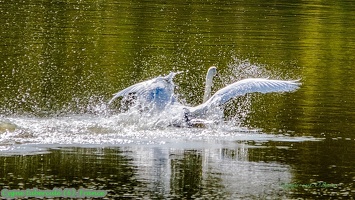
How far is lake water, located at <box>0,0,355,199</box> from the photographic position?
14.6 meters

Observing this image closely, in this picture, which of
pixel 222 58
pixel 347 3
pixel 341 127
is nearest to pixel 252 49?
pixel 222 58

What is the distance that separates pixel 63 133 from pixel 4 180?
366 cm

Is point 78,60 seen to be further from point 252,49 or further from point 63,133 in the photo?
point 63,133

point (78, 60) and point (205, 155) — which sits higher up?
point (78, 60)

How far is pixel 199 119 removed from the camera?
19250mm

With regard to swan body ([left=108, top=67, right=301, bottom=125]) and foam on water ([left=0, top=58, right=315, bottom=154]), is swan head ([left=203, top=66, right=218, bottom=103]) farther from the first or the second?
swan body ([left=108, top=67, right=301, bottom=125])

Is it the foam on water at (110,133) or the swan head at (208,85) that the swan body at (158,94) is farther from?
the swan head at (208,85)

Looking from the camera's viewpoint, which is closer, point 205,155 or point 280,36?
point 205,155

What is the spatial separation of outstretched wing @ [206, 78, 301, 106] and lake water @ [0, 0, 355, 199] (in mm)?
508

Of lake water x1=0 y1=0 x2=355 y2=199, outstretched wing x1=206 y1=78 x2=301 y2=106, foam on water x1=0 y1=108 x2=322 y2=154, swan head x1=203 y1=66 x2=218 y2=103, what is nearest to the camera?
lake water x1=0 y1=0 x2=355 y2=199

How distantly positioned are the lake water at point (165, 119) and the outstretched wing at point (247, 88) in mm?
508

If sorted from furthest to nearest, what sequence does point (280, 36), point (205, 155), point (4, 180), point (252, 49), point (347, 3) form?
1. point (347, 3)
2. point (280, 36)
3. point (252, 49)
4. point (205, 155)
5. point (4, 180)

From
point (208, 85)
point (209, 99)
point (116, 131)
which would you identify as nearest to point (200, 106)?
point (209, 99)

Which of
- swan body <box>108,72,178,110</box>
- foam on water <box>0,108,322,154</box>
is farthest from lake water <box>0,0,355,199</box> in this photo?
swan body <box>108,72,178,110</box>
